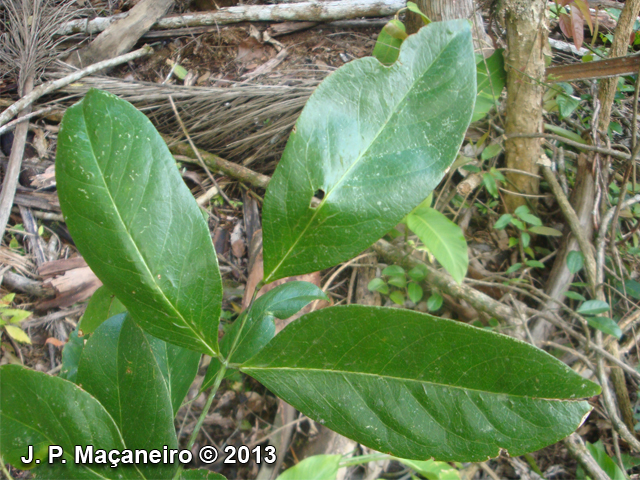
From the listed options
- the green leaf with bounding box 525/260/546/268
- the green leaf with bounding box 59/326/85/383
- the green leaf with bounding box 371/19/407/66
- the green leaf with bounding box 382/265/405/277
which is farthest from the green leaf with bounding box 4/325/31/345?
the green leaf with bounding box 525/260/546/268

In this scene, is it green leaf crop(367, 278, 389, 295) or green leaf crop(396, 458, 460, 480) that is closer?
green leaf crop(396, 458, 460, 480)

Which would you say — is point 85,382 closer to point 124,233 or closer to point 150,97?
point 124,233

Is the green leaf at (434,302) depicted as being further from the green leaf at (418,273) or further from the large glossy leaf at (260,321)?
the large glossy leaf at (260,321)

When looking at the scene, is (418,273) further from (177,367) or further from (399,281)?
(177,367)

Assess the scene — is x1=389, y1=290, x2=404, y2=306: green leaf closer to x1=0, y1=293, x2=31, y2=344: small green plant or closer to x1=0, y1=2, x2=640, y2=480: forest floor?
x1=0, y1=2, x2=640, y2=480: forest floor

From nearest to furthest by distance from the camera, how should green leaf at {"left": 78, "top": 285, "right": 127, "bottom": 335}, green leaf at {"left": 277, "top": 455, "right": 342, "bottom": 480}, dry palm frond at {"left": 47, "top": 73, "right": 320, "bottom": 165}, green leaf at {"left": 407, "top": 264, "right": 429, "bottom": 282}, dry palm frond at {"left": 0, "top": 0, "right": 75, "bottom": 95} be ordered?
green leaf at {"left": 78, "top": 285, "right": 127, "bottom": 335}, green leaf at {"left": 277, "top": 455, "right": 342, "bottom": 480}, green leaf at {"left": 407, "top": 264, "right": 429, "bottom": 282}, dry palm frond at {"left": 47, "top": 73, "right": 320, "bottom": 165}, dry palm frond at {"left": 0, "top": 0, "right": 75, "bottom": 95}

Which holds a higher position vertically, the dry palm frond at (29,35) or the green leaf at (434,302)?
the dry palm frond at (29,35)

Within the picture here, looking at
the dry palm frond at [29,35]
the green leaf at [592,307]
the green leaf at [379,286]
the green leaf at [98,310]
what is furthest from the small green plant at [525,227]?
the dry palm frond at [29,35]
